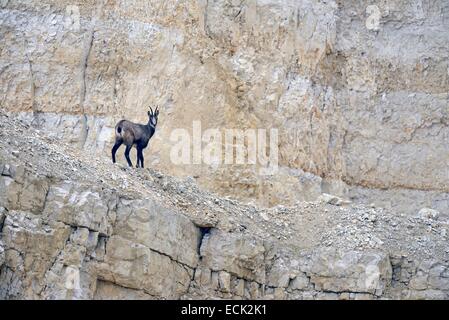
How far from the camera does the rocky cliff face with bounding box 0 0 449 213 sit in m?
32.0

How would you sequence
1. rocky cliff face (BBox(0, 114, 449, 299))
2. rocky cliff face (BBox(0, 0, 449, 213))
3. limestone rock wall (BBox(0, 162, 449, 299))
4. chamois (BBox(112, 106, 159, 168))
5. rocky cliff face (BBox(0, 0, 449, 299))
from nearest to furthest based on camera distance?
limestone rock wall (BBox(0, 162, 449, 299)), rocky cliff face (BBox(0, 114, 449, 299)), rocky cliff face (BBox(0, 0, 449, 299)), chamois (BBox(112, 106, 159, 168)), rocky cliff face (BBox(0, 0, 449, 213))

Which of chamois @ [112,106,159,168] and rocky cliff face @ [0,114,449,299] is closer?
rocky cliff face @ [0,114,449,299]

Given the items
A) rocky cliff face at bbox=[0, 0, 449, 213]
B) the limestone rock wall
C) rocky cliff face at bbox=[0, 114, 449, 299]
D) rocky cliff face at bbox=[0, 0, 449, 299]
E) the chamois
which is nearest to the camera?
the limestone rock wall

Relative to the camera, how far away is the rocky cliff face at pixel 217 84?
105 feet

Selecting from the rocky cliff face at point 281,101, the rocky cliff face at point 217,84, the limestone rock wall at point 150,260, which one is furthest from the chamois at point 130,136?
the rocky cliff face at point 217,84

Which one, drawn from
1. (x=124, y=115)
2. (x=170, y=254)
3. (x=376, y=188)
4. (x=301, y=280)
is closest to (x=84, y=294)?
(x=170, y=254)

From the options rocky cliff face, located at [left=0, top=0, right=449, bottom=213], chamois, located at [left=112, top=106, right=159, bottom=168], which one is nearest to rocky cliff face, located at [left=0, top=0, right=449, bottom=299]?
rocky cliff face, located at [left=0, top=0, right=449, bottom=213]

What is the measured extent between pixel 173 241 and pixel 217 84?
12.1m

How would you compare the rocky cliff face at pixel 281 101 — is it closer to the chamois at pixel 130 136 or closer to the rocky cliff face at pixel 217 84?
the rocky cliff face at pixel 217 84

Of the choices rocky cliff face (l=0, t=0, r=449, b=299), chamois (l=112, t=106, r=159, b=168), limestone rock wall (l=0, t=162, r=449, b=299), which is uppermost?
rocky cliff face (l=0, t=0, r=449, b=299)

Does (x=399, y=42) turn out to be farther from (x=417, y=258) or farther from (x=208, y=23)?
(x=417, y=258)

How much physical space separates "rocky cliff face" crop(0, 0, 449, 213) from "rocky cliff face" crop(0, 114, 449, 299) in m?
8.57

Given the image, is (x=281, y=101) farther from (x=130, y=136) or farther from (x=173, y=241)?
(x=173, y=241)

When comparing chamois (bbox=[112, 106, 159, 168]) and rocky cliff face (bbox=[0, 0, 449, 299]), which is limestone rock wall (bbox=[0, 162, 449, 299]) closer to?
rocky cliff face (bbox=[0, 0, 449, 299])
